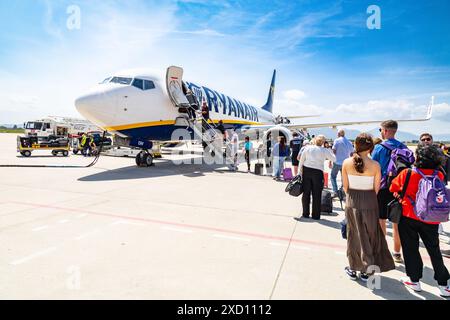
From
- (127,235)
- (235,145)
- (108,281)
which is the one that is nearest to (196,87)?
(235,145)

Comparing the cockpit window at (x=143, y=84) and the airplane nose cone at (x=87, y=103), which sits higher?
the cockpit window at (x=143, y=84)

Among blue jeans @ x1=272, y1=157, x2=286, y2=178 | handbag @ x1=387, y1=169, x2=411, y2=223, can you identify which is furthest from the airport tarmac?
blue jeans @ x1=272, y1=157, x2=286, y2=178

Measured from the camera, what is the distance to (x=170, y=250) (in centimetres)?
389

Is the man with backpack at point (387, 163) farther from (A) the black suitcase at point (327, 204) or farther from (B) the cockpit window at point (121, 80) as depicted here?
(B) the cockpit window at point (121, 80)

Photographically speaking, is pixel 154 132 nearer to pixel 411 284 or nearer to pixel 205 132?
pixel 205 132

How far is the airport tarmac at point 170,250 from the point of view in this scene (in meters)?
2.92

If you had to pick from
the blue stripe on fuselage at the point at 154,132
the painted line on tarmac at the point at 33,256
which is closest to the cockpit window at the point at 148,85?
the blue stripe on fuselage at the point at 154,132

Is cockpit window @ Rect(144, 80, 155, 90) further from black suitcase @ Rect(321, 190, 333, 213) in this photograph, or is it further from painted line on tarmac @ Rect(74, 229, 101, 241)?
black suitcase @ Rect(321, 190, 333, 213)

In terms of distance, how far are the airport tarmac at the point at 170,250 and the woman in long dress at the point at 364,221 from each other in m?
0.23

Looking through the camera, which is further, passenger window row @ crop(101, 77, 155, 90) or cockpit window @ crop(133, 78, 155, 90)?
cockpit window @ crop(133, 78, 155, 90)

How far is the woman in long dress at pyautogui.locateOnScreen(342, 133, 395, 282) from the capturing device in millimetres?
3188

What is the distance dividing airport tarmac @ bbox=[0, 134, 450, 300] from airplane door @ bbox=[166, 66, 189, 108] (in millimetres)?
6203

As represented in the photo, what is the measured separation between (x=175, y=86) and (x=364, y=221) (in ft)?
36.0
